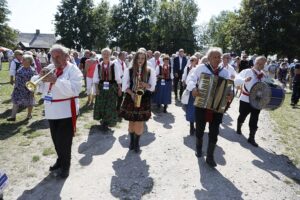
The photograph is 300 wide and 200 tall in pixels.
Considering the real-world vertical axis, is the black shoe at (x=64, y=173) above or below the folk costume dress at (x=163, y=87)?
below

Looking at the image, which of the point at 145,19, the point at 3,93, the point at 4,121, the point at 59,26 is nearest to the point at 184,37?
the point at 145,19

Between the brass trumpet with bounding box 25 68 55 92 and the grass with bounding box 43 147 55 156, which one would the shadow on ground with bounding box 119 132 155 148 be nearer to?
the grass with bounding box 43 147 55 156

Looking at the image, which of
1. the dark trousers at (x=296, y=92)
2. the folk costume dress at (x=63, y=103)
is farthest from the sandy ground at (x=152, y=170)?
the dark trousers at (x=296, y=92)

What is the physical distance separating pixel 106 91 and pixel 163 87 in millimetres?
3400

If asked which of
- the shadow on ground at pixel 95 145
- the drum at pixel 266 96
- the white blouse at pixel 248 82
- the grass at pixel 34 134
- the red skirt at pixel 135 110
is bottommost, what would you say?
the shadow on ground at pixel 95 145

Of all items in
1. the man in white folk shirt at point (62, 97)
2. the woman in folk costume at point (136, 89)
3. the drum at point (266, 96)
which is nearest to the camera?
the man in white folk shirt at point (62, 97)

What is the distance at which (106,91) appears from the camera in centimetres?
Answer: 787

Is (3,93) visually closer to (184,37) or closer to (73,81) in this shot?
(73,81)

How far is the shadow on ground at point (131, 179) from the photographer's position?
484 centimetres

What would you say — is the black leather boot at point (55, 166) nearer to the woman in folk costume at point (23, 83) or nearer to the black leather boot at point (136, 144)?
the black leather boot at point (136, 144)

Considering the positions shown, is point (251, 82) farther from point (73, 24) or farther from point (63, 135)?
point (73, 24)

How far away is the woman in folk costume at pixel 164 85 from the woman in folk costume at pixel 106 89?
3136 millimetres

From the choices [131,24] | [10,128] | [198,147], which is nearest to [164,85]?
[198,147]

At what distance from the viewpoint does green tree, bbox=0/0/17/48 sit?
170 feet
